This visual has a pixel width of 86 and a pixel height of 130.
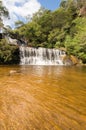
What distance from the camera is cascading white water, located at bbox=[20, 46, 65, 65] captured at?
881 inches

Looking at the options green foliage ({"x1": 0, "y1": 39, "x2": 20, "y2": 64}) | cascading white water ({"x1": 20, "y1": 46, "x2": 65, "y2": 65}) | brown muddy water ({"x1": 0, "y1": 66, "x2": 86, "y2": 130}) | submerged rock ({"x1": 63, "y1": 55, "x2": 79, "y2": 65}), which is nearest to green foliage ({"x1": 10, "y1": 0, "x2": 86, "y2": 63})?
submerged rock ({"x1": 63, "y1": 55, "x2": 79, "y2": 65})

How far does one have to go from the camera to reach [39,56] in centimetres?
2334

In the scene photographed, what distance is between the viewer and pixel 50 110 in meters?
4.16

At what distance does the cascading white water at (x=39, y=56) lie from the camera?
22375mm

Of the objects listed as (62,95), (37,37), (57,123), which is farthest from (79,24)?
(57,123)

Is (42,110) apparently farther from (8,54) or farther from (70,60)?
(70,60)

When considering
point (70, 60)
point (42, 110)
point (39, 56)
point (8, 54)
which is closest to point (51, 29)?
point (70, 60)

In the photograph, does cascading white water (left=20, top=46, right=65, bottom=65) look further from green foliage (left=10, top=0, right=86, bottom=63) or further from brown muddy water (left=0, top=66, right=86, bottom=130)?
brown muddy water (left=0, top=66, right=86, bottom=130)

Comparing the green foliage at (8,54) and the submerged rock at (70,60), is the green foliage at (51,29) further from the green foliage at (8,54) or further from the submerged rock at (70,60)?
the green foliage at (8,54)

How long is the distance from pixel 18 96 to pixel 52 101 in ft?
3.59

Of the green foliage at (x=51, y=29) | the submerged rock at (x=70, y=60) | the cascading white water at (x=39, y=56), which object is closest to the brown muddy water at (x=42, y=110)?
the cascading white water at (x=39, y=56)

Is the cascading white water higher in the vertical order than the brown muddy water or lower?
higher

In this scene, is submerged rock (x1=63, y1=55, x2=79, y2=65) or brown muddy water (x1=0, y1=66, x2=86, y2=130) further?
submerged rock (x1=63, y1=55, x2=79, y2=65)

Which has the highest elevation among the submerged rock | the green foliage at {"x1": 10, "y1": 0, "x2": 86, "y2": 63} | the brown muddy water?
the green foliage at {"x1": 10, "y1": 0, "x2": 86, "y2": 63}
